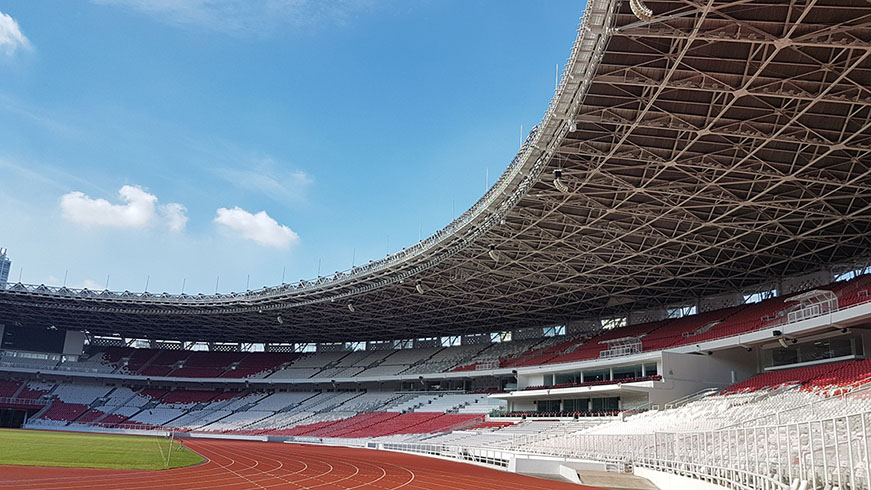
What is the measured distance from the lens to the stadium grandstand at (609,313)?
59.3 ft

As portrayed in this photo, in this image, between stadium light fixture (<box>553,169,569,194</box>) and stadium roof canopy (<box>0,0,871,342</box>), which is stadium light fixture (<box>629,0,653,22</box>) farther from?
stadium light fixture (<box>553,169,569,194</box>)

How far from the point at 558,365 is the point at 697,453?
27.2m

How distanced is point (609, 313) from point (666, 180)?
28.6m

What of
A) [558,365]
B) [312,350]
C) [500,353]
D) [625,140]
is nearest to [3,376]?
[312,350]

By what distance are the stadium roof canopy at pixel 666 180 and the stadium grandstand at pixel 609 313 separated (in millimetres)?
104

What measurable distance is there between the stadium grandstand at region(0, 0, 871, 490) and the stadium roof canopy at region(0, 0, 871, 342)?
0.34ft

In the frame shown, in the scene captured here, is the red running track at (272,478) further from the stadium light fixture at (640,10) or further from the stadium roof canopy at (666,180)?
the stadium light fixture at (640,10)

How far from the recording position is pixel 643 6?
15984mm

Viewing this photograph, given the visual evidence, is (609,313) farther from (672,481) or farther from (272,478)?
(272,478)

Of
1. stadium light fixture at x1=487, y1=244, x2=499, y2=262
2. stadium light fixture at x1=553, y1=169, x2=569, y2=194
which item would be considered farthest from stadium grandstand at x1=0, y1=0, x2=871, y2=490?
stadium light fixture at x1=487, y1=244, x2=499, y2=262

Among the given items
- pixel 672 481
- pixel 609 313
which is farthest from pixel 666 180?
pixel 609 313

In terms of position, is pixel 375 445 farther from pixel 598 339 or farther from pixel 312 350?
pixel 312 350

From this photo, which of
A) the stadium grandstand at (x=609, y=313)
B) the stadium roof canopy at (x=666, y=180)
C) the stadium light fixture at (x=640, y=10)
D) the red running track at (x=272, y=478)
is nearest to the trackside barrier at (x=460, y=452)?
the stadium grandstand at (x=609, y=313)

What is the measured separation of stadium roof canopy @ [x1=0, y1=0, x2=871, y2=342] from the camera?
57.6ft
